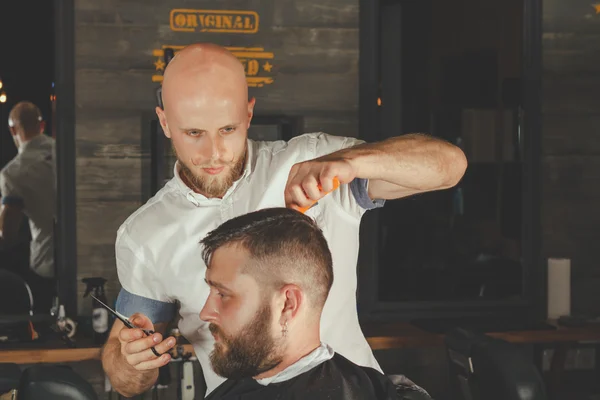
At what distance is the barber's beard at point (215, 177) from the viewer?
2.04 meters

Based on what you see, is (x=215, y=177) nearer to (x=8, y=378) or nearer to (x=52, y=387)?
(x=52, y=387)

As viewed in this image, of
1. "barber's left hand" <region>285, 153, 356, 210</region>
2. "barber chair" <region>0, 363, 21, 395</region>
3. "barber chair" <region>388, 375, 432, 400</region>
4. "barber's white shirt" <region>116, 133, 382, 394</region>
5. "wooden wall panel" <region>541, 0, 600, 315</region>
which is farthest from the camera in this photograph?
"wooden wall panel" <region>541, 0, 600, 315</region>

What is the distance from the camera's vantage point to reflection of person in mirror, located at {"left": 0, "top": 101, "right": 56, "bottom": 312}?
11.9 feet

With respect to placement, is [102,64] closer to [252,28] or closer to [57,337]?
[252,28]

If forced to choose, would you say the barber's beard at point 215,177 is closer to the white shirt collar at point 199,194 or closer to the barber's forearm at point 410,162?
the white shirt collar at point 199,194

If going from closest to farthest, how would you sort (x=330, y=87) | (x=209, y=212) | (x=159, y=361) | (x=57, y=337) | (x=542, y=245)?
(x=159, y=361) < (x=209, y=212) < (x=57, y=337) < (x=330, y=87) < (x=542, y=245)

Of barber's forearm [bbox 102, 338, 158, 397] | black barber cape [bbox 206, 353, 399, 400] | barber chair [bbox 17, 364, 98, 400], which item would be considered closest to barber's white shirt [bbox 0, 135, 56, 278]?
barber chair [bbox 17, 364, 98, 400]

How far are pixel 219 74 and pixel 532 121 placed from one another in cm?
241

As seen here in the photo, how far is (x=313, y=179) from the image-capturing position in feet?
5.26

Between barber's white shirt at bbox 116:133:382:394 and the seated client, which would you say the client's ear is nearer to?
the seated client

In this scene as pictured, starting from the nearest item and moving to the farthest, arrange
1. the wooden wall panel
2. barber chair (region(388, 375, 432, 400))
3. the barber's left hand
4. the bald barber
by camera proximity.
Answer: the barber's left hand < the bald barber < barber chair (region(388, 375, 432, 400)) < the wooden wall panel

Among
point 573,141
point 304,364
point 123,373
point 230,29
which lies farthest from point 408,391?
point 573,141

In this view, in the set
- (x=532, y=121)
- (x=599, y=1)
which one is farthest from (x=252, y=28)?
(x=599, y=1)

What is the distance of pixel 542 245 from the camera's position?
13.4 ft
